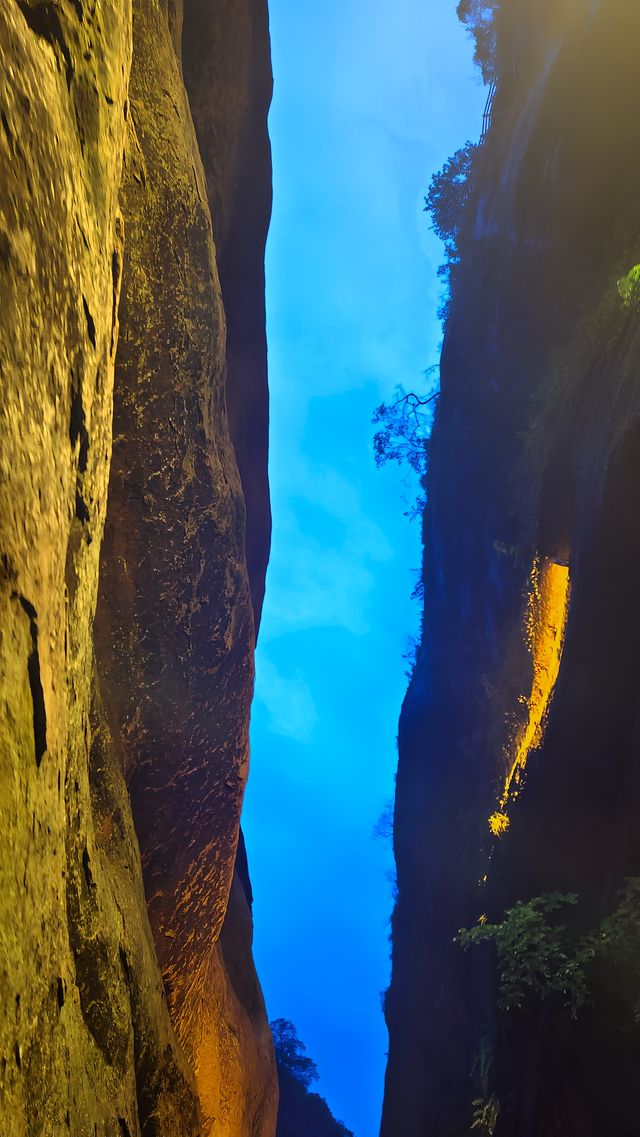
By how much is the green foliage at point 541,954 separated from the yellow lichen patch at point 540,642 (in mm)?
3238

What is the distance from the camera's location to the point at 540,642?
32.8 ft

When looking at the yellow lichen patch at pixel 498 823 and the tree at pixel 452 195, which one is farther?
the tree at pixel 452 195

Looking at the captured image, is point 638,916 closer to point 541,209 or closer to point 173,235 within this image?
point 173,235

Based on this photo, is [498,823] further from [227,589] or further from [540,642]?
[227,589]

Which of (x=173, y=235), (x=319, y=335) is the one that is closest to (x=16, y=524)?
(x=173, y=235)

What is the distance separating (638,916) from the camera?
4.97m

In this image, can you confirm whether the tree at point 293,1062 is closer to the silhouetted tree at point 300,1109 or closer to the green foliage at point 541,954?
the silhouetted tree at point 300,1109

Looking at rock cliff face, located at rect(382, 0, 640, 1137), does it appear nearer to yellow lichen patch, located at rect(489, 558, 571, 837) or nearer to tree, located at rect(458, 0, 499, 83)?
yellow lichen patch, located at rect(489, 558, 571, 837)

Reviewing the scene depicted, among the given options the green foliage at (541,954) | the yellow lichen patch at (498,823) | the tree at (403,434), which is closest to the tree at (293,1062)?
the yellow lichen patch at (498,823)

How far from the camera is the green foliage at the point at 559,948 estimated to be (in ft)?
16.5

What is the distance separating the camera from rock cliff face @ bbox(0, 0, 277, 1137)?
2182 mm

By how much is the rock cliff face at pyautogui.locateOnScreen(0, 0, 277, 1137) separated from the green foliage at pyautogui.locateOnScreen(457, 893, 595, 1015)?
3036 mm

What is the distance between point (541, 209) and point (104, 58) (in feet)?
27.6

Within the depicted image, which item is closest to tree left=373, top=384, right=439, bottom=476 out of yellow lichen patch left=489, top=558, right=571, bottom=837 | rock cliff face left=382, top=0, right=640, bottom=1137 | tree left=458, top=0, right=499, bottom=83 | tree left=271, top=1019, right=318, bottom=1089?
rock cliff face left=382, top=0, right=640, bottom=1137
